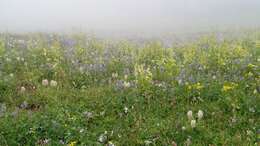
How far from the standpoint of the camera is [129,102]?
9.39m

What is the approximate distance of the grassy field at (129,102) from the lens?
8055mm

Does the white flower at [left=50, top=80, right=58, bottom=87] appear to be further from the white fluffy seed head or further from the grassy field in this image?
the white fluffy seed head

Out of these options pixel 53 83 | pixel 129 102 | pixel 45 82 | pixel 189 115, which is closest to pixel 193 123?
pixel 189 115

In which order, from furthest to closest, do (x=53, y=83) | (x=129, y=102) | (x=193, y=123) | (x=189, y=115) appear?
(x=53, y=83)
(x=129, y=102)
(x=189, y=115)
(x=193, y=123)

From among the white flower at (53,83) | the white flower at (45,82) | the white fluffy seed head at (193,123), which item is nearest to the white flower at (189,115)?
the white fluffy seed head at (193,123)

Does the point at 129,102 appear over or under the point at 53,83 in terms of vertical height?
under

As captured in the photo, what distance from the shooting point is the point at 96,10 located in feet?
218

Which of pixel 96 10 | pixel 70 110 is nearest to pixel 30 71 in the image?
pixel 70 110

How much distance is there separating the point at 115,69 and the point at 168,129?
14.5 feet

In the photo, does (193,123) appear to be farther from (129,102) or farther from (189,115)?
(129,102)

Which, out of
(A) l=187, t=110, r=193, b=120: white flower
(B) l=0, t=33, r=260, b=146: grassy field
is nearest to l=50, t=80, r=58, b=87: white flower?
(B) l=0, t=33, r=260, b=146: grassy field

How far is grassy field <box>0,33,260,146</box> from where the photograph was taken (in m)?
8.05

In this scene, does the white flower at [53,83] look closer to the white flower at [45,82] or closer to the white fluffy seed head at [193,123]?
the white flower at [45,82]

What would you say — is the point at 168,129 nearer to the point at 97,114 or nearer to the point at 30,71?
the point at 97,114
